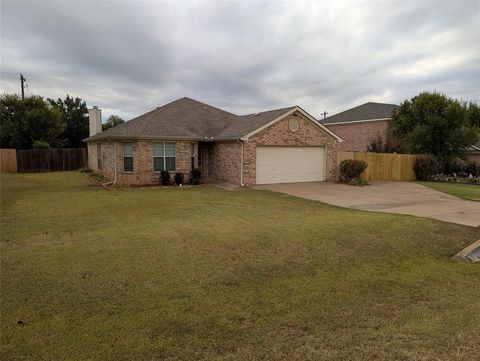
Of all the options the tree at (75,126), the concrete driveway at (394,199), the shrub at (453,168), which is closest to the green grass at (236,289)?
the concrete driveway at (394,199)

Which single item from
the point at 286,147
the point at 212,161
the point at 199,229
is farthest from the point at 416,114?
the point at 199,229

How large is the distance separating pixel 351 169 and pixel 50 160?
24.1 metres

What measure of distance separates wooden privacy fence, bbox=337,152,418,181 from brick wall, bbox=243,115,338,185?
3.19ft

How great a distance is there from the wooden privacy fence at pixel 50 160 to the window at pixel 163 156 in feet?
48.2

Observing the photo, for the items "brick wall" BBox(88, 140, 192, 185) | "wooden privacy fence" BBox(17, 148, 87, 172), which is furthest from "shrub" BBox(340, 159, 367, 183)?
"wooden privacy fence" BBox(17, 148, 87, 172)

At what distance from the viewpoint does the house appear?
17859 millimetres

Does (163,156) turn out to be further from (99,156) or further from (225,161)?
(99,156)

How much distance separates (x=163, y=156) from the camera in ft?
60.4

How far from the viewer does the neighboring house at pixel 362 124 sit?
31961 millimetres

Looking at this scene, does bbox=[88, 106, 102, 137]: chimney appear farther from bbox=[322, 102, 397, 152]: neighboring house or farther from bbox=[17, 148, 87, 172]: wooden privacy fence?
bbox=[322, 102, 397, 152]: neighboring house

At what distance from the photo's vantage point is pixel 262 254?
6.41 m

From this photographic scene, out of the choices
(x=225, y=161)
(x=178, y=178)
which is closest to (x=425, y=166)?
(x=225, y=161)

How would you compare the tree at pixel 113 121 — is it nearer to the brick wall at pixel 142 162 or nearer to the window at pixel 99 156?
the window at pixel 99 156

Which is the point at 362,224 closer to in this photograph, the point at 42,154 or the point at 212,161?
the point at 212,161
